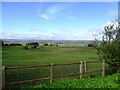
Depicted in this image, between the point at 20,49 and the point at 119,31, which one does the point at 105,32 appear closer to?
the point at 119,31

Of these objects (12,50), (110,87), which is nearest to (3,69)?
(110,87)

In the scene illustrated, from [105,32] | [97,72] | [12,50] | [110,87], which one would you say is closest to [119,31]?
[105,32]

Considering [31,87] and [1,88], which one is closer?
[1,88]

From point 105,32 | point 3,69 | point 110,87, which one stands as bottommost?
point 110,87

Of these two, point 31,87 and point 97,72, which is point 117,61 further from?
point 31,87

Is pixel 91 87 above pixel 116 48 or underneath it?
underneath

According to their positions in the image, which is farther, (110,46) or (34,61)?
(34,61)

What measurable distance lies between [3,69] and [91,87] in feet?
13.6

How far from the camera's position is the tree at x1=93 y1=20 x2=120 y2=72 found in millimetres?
20859

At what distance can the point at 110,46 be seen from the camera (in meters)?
20.9

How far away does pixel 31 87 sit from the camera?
1249 centimetres

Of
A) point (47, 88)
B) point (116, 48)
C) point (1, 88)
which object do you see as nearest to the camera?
point (1, 88)

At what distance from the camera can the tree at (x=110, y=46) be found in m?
20.9

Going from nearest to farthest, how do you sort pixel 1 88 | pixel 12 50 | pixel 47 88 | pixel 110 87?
pixel 1 88 < pixel 47 88 < pixel 110 87 < pixel 12 50
